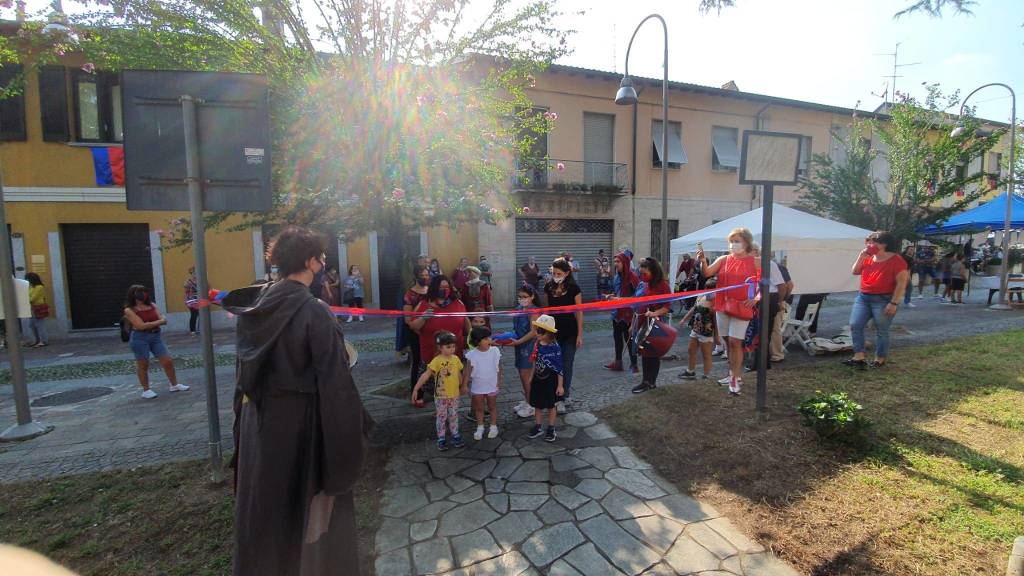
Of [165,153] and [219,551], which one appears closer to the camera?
[219,551]

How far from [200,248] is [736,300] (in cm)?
521

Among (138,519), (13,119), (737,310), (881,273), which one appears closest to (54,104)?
(13,119)

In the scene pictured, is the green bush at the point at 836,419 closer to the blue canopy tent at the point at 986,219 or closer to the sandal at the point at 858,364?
the sandal at the point at 858,364

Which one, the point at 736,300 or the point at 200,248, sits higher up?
the point at 200,248

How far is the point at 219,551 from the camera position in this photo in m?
2.88

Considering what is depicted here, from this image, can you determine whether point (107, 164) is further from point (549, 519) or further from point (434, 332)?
point (549, 519)

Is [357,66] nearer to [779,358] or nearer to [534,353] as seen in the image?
[534,353]

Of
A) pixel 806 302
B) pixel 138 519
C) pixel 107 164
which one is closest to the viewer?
pixel 138 519

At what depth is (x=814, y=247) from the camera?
27.0 feet

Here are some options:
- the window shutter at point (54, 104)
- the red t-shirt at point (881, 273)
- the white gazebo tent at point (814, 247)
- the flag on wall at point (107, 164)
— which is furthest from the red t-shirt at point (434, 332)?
the window shutter at point (54, 104)

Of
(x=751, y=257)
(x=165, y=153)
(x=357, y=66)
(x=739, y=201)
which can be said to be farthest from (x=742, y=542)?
(x=739, y=201)

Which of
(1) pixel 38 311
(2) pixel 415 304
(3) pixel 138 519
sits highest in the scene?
(2) pixel 415 304

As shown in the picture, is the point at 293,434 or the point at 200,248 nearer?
the point at 293,434

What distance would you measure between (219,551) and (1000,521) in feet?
15.5
